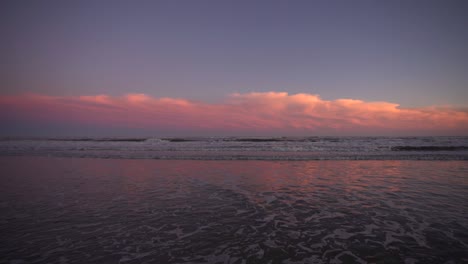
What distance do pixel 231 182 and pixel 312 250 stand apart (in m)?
6.61

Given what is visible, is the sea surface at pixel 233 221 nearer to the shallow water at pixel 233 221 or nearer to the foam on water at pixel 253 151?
the shallow water at pixel 233 221

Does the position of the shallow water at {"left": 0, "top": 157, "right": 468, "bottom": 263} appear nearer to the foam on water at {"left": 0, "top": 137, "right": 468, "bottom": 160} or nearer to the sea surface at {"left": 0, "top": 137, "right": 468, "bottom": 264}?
the sea surface at {"left": 0, "top": 137, "right": 468, "bottom": 264}

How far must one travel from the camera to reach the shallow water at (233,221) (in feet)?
14.6

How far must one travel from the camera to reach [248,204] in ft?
24.8

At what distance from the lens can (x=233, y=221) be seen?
610 centimetres

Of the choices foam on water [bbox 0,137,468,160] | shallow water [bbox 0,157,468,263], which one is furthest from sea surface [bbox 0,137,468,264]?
foam on water [bbox 0,137,468,160]

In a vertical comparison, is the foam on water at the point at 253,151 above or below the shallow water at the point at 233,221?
above

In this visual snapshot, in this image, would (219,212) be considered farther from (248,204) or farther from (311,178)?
(311,178)

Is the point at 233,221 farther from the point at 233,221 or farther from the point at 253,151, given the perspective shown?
the point at 253,151

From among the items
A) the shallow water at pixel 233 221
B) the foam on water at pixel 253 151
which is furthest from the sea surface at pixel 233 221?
the foam on water at pixel 253 151

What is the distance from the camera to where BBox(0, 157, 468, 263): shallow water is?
14.6 feet

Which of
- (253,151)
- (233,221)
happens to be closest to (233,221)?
(233,221)

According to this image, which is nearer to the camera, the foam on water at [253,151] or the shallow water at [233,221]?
the shallow water at [233,221]

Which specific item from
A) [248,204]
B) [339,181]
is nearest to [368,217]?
[248,204]
